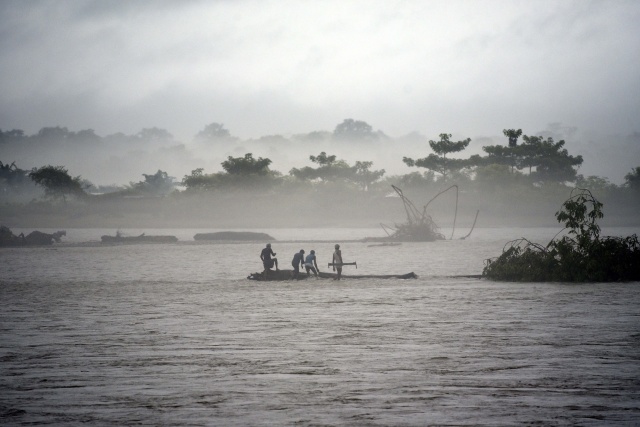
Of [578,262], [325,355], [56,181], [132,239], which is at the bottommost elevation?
[325,355]

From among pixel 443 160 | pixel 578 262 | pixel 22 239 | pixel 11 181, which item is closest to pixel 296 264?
pixel 578 262

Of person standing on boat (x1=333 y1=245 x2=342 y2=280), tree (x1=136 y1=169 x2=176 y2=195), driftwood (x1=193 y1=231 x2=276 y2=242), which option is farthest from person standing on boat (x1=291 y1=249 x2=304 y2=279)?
tree (x1=136 y1=169 x2=176 y2=195)

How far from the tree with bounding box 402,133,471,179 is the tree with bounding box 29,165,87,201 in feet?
171

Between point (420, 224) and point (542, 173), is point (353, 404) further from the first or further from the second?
point (542, 173)

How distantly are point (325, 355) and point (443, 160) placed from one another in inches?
3579

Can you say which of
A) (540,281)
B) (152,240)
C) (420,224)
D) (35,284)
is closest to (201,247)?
(152,240)

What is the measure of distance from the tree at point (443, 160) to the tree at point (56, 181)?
5212cm

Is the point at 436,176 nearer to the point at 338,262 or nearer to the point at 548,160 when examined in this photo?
the point at 548,160

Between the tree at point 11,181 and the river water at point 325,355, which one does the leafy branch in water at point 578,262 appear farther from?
the tree at point 11,181

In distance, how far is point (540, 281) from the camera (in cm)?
2631

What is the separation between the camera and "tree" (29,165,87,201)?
105625mm

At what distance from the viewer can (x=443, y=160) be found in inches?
3962

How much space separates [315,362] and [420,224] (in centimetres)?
5434

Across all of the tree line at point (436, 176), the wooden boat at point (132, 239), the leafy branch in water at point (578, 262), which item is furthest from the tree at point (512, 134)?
the leafy branch in water at point (578, 262)
